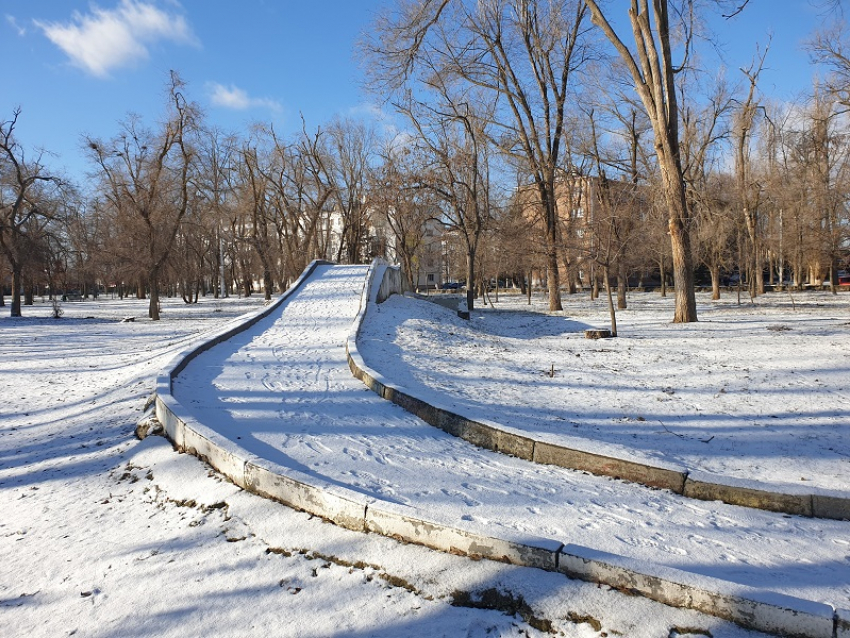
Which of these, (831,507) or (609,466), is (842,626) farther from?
(609,466)

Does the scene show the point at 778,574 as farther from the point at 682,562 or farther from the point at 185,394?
the point at 185,394

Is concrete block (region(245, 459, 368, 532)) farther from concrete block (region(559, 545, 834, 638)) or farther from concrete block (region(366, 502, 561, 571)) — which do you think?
concrete block (region(559, 545, 834, 638))

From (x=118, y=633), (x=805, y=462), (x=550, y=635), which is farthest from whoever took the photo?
(x=805, y=462)

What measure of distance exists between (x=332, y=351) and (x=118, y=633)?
801 centimetres

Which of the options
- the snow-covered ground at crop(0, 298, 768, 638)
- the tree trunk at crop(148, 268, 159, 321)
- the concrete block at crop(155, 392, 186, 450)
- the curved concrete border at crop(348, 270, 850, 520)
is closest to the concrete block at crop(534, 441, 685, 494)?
the curved concrete border at crop(348, 270, 850, 520)

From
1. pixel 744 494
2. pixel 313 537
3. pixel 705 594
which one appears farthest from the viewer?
pixel 744 494

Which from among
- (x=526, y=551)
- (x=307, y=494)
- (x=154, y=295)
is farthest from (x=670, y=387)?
(x=154, y=295)

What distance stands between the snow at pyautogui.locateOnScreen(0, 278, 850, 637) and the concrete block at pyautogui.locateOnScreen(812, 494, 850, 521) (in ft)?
0.35

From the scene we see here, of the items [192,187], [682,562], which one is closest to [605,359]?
[682,562]

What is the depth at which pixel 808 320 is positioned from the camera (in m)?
16.3

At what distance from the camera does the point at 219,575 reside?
3502 millimetres

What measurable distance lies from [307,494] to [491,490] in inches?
59.1

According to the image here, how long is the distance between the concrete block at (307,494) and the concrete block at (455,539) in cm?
13

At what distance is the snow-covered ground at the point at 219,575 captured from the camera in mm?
2967
